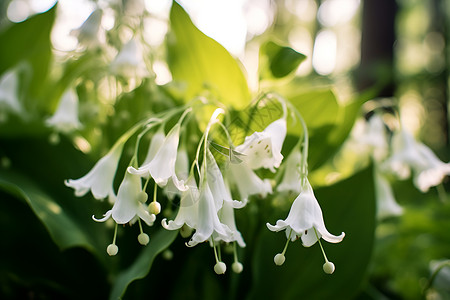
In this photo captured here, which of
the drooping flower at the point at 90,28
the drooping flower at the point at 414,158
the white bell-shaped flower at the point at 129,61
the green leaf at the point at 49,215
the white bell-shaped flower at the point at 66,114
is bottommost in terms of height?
the drooping flower at the point at 414,158

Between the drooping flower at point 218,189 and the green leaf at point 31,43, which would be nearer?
the drooping flower at point 218,189

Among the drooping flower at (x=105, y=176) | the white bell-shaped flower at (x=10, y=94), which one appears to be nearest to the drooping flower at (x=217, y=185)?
the drooping flower at (x=105, y=176)

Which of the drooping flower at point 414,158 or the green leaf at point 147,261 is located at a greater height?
the green leaf at point 147,261

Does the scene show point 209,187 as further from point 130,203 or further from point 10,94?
point 10,94

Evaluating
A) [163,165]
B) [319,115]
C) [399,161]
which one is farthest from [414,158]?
[163,165]

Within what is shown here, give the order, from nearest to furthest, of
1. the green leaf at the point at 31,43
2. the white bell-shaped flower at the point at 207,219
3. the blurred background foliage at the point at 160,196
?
the white bell-shaped flower at the point at 207,219, the blurred background foliage at the point at 160,196, the green leaf at the point at 31,43

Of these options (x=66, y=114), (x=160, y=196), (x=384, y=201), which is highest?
(x=66, y=114)

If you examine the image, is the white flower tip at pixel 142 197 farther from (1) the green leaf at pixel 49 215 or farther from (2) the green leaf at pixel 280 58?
(2) the green leaf at pixel 280 58
